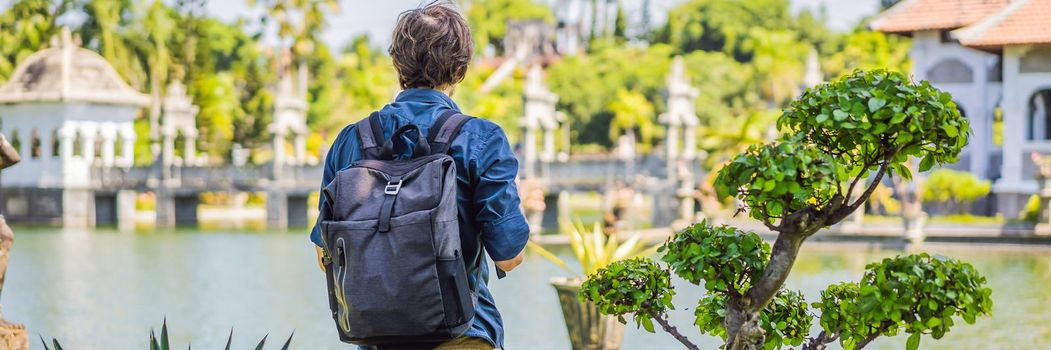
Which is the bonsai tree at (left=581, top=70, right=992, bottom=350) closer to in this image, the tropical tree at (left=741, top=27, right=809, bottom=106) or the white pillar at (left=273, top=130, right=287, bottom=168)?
the white pillar at (left=273, top=130, right=287, bottom=168)

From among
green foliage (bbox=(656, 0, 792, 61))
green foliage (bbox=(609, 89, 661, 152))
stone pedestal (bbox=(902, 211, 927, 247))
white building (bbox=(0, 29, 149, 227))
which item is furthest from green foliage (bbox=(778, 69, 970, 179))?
green foliage (bbox=(656, 0, 792, 61))

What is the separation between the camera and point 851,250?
21.7m

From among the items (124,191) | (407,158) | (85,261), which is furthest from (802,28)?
(407,158)

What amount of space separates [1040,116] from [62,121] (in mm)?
22167

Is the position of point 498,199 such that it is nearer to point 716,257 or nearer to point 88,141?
point 716,257

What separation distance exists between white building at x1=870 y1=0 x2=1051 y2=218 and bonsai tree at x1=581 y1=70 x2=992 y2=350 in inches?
865

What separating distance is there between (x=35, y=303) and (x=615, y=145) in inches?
1696

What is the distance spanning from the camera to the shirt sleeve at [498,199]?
10.1 feet

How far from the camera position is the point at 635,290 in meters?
4.16

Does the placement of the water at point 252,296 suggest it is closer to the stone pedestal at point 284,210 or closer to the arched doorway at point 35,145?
the stone pedestal at point 284,210

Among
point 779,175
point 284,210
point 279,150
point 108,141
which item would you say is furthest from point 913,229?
point 108,141

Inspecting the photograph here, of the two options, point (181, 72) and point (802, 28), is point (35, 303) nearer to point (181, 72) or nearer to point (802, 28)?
point (181, 72)

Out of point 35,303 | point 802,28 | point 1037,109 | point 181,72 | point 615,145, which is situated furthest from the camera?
point 802,28

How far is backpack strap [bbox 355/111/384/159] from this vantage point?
10.3 feet
